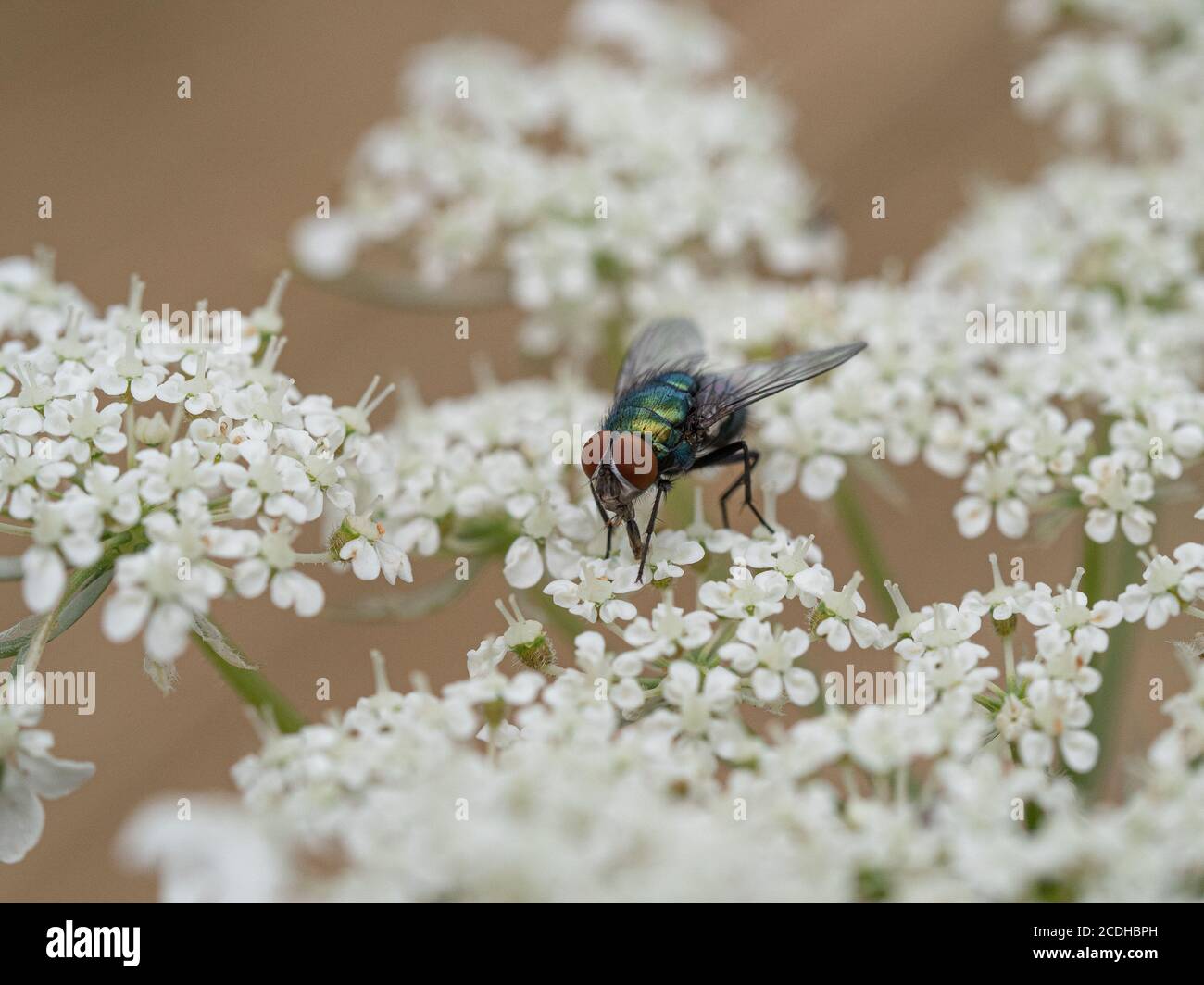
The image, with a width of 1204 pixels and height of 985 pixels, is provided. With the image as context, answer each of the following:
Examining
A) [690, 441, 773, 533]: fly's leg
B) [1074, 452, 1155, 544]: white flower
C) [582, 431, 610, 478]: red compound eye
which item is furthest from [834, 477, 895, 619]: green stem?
[582, 431, 610, 478]: red compound eye

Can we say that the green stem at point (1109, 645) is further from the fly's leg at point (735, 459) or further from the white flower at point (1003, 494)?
the fly's leg at point (735, 459)

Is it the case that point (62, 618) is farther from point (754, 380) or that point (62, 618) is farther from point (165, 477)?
point (754, 380)

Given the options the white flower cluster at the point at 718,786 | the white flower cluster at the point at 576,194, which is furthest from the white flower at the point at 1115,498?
the white flower cluster at the point at 576,194

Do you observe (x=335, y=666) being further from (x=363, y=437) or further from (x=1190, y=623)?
(x=1190, y=623)

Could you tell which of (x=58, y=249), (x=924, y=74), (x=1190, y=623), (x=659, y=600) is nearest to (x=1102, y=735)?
(x=659, y=600)

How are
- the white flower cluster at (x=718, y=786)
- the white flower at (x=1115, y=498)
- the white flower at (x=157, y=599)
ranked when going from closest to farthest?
the white flower cluster at (x=718, y=786)
the white flower at (x=157, y=599)
the white flower at (x=1115, y=498)
